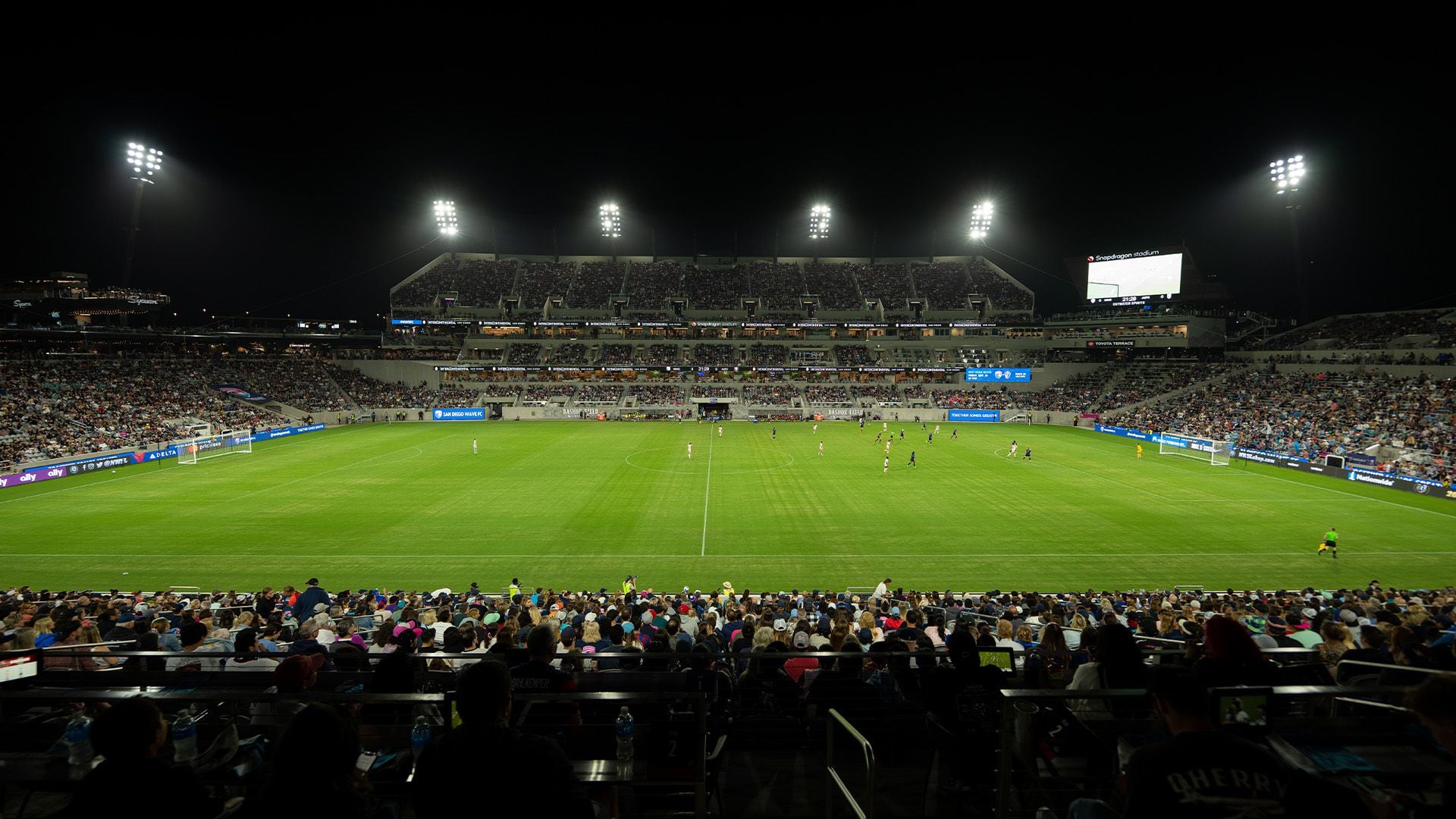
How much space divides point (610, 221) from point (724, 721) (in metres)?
89.9

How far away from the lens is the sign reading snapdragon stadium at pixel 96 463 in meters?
30.2

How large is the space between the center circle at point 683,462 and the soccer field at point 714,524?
0.26 metres

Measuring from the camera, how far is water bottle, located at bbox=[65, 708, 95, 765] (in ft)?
11.5

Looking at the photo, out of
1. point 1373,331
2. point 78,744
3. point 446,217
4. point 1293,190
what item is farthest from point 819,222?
point 78,744

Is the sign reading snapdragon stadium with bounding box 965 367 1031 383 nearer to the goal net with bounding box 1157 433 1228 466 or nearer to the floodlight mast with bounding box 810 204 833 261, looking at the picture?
the goal net with bounding box 1157 433 1228 466

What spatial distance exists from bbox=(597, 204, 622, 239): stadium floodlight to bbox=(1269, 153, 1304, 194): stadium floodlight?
7234cm

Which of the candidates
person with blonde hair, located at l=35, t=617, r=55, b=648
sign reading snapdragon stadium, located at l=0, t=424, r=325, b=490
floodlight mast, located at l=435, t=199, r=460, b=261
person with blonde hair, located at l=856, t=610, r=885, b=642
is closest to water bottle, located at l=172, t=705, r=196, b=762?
person with blonde hair, located at l=35, t=617, r=55, b=648

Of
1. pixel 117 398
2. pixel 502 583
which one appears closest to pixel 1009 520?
pixel 502 583

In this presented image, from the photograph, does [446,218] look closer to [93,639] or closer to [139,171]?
[139,171]

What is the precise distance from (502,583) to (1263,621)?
59.4 feet

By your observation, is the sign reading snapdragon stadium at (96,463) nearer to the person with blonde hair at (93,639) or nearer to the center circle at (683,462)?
→ the center circle at (683,462)

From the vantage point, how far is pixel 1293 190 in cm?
4991

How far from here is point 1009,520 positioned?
2445 cm

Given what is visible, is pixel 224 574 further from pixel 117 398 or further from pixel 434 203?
pixel 434 203
